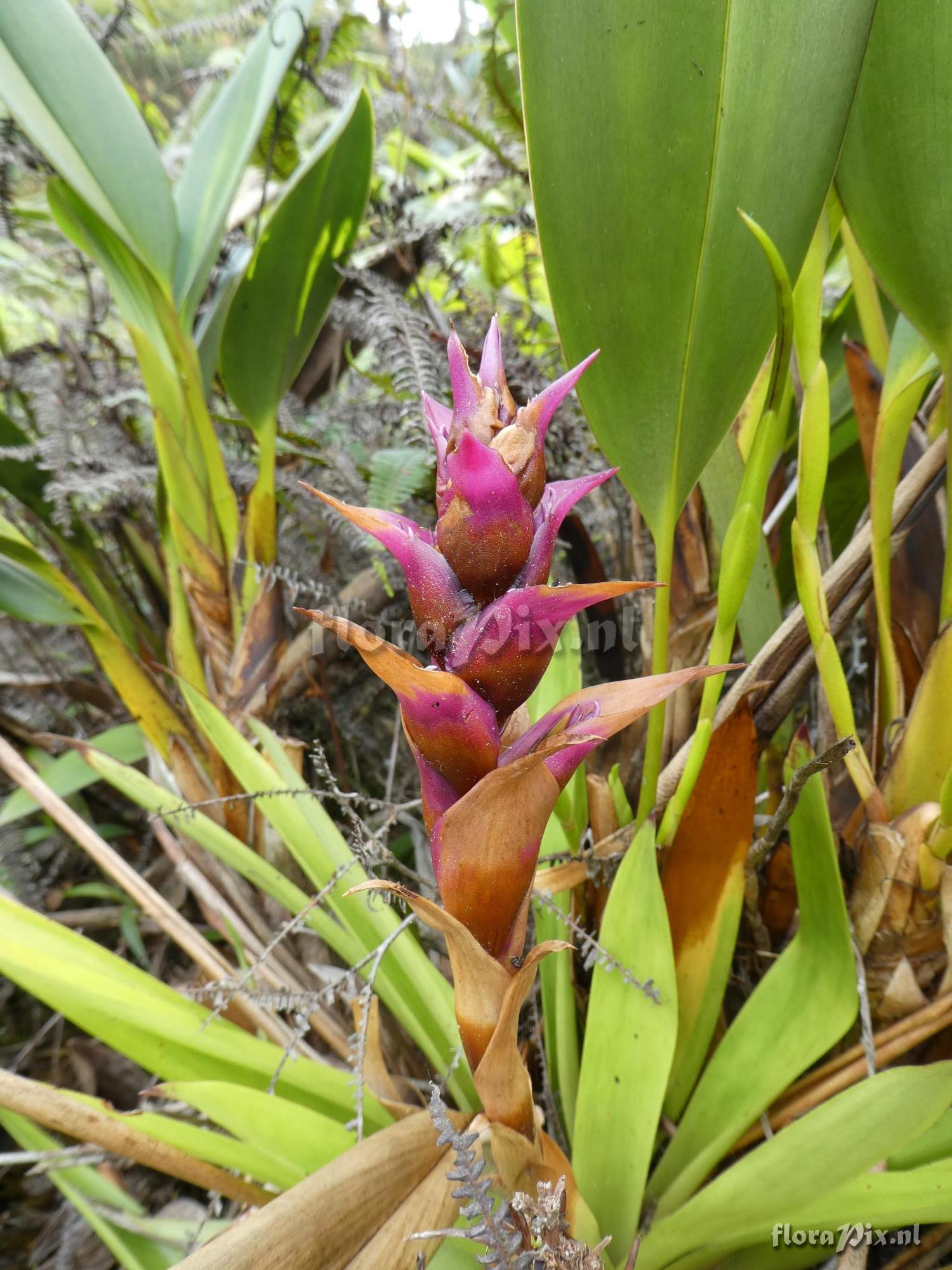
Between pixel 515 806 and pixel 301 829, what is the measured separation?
1.18 ft

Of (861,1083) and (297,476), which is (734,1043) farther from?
(297,476)

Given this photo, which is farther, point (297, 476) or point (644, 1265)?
point (297, 476)

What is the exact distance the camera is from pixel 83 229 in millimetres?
771

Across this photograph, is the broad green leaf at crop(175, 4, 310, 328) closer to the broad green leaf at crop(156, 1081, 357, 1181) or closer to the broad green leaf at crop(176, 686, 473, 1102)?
the broad green leaf at crop(176, 686, 473, 1102)

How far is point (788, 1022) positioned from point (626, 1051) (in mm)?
109

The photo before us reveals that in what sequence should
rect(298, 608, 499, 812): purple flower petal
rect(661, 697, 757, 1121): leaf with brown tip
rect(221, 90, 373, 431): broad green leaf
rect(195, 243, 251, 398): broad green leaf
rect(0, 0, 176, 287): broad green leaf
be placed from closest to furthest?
rect(298, 608, 499, 812): purple flower petal → rect(661, 697, 757, 1121): leaf with brown tip → rect(0, 0, 176, 287): broad green leaf → rect(221, 90, 373, 431): broad green leaf → rect(195, 243, 251, 398): broad green leaf

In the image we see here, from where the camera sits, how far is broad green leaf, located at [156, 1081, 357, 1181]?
1.41 feet

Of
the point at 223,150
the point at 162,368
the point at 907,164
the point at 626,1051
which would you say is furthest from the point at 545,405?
the point at 223,150

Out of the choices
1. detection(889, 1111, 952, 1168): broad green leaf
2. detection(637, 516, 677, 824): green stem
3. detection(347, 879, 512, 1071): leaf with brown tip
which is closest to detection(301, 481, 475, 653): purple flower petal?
detection(347, 879, 512, 1071): leaf with brown tip

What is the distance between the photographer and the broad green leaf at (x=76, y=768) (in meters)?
0.83

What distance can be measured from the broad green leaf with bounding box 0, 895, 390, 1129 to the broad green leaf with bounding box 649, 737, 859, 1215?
0.21 metres

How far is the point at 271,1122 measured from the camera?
455 mm

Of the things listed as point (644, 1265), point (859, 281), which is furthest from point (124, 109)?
point (644, 1265)

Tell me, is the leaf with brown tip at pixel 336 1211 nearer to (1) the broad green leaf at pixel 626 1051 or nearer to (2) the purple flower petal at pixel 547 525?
(1) the broad green leaf at pixel 626 1051
